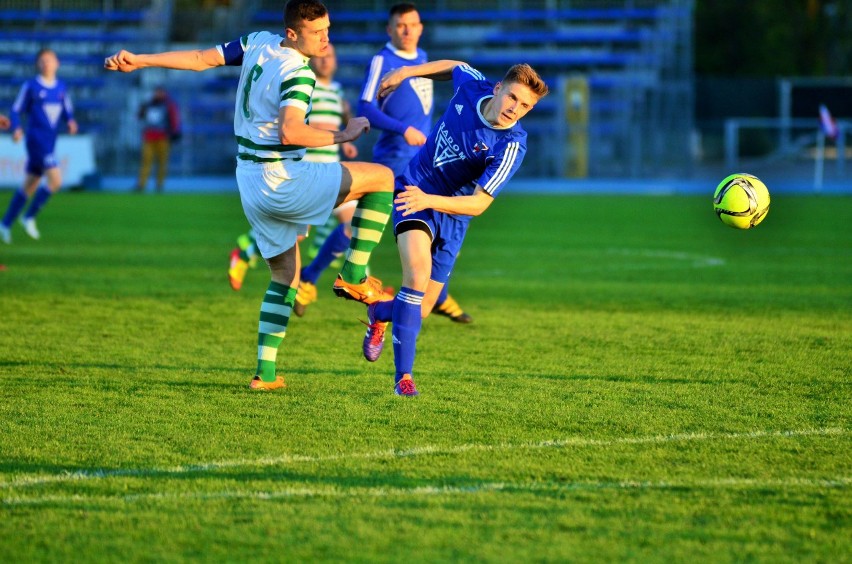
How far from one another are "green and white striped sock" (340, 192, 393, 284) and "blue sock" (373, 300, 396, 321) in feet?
0.60

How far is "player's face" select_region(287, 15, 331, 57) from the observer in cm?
633

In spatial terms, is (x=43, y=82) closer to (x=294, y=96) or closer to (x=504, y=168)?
(x=294, y=96)

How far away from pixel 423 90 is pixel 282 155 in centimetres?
332

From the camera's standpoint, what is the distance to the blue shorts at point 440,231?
650cm

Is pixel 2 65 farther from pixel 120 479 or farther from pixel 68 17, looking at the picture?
pixel 120 479

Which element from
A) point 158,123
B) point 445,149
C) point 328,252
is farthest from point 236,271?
point 158,123

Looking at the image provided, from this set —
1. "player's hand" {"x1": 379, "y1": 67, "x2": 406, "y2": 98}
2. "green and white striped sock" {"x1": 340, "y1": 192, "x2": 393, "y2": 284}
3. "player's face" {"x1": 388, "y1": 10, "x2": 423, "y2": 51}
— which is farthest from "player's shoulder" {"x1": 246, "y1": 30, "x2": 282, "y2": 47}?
"player's face" {"x1": 388, "y1": 10, "x2": 423, "y2": 51}

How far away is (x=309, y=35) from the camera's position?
634cm

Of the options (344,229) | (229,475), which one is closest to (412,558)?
(229,475)

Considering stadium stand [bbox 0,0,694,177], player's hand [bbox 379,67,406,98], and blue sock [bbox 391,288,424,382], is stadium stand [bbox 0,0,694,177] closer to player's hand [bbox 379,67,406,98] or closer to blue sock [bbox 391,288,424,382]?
player's hand [bbox 379,67,406,98]

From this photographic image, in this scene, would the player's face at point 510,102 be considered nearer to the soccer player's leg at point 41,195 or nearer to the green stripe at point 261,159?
the green stripe at point 261,159

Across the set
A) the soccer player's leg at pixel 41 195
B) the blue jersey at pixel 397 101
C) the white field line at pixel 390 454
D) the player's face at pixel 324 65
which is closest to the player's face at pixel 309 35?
the white field line at pixel 390 454

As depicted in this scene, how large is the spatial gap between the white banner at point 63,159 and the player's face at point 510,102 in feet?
71.5

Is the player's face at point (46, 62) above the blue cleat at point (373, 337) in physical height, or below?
above
